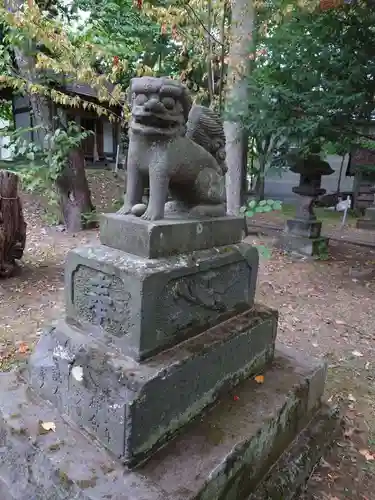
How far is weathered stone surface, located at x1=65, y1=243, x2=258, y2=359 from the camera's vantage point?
1696mm

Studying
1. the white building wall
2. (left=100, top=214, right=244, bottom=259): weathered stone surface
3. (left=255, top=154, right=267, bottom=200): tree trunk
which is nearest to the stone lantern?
(left=100, top=214, right=244, bottom=259): weathered stone surface

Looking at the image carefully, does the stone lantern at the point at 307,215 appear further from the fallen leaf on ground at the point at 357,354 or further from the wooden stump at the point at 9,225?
the wooden stump at the point at 9,225

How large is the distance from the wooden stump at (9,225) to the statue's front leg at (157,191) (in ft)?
11.8

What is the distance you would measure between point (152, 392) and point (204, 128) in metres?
1.47

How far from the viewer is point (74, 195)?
8.02 m

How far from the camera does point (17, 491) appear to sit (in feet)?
5.59

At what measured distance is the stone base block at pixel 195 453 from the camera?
152 cm

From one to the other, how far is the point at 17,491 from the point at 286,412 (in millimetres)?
1435

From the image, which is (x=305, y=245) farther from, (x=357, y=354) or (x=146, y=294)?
(x=146, y=294)

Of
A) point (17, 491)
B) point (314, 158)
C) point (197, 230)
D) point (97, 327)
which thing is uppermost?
point (314, 158)

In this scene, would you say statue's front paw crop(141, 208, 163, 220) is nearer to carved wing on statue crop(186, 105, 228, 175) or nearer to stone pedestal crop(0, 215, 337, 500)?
stone pedestal crop(0, 215, 337, 500)

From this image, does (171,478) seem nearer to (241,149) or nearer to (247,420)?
(247,420)

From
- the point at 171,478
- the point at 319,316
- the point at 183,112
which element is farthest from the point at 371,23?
the point at 171,478

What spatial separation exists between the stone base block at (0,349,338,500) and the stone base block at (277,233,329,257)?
478 cm
